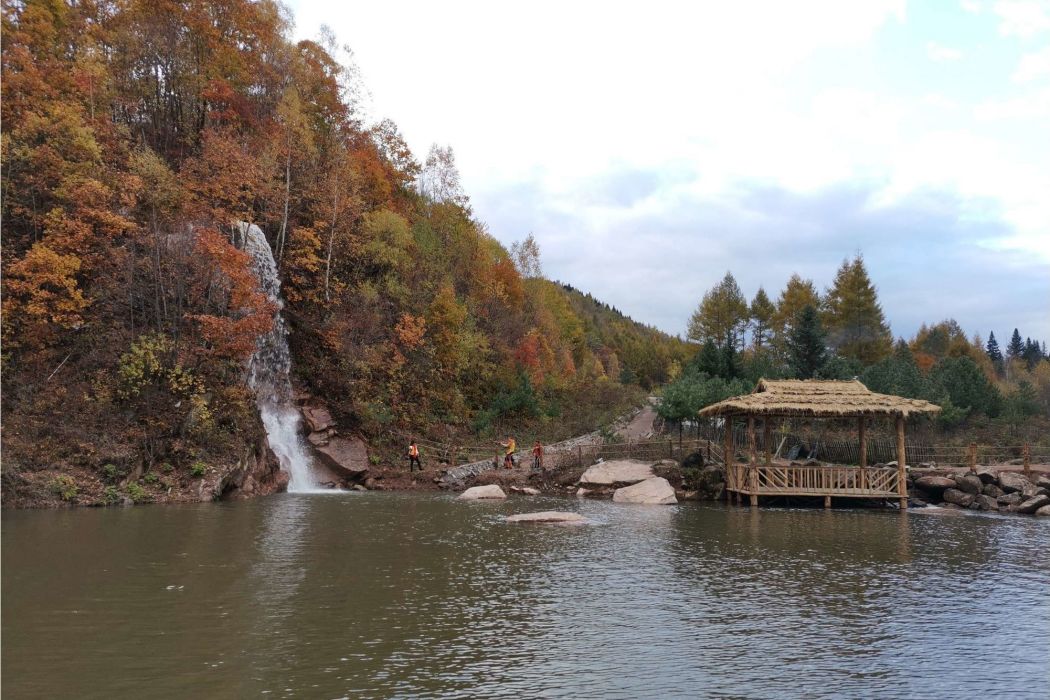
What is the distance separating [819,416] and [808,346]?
2285 cm

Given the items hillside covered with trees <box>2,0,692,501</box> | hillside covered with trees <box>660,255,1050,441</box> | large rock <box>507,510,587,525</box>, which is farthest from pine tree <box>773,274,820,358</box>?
large rock <box>507,510,587,525</box>

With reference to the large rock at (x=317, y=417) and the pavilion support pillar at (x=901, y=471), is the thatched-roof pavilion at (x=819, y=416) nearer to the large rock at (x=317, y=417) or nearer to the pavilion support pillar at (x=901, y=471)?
the pavilion support pillar at (x=901, y=471)

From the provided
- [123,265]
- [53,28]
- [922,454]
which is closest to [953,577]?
[922,454]

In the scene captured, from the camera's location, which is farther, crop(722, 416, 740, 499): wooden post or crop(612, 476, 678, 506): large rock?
crop(722, 416, 740, 499): wooden post

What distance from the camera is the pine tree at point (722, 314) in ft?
217

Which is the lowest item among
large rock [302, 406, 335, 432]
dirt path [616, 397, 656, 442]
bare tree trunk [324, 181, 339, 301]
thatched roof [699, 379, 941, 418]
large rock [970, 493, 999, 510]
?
large rock [970, 493, 999, 510]

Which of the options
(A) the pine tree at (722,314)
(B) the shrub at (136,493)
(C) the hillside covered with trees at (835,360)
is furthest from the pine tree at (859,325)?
(B) the shrub at (136,493)

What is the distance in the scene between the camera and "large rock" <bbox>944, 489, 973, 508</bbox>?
27.5 meters

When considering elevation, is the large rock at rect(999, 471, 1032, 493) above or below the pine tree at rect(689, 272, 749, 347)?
below

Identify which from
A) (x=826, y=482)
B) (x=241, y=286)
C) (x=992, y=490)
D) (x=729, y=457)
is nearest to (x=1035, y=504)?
(x=992, y=490)

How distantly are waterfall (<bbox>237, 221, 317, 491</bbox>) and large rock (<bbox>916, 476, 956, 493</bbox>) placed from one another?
25.9 m

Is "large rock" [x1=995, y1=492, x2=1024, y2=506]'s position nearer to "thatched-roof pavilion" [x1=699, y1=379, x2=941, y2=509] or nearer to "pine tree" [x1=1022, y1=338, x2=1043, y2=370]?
"thatched-roof pavilion" [x1=699, y1=379, x2=941, y2=509]

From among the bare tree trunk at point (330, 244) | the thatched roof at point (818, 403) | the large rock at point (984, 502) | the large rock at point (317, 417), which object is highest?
the bare tree trunk at point (330, 244)

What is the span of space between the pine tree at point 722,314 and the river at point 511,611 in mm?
46495
